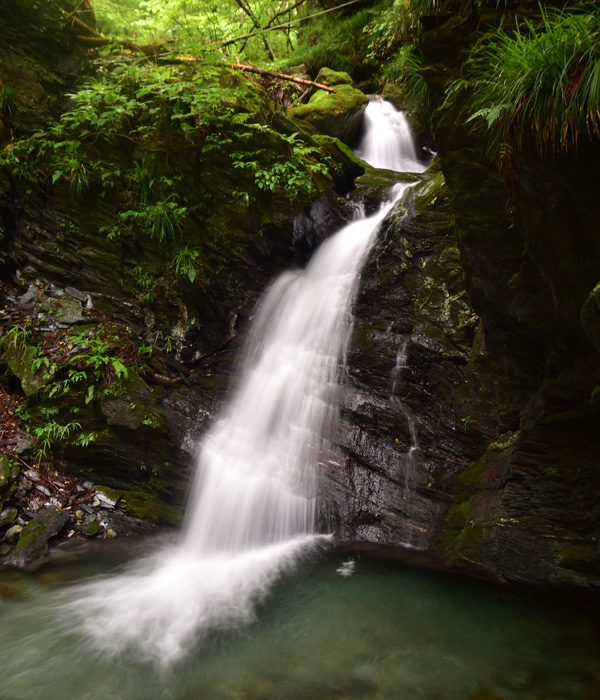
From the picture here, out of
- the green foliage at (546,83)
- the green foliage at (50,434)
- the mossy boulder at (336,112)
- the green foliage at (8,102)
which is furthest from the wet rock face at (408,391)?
the green foliage at (8,102)

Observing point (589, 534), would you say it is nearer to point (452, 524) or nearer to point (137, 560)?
point (452, 524)

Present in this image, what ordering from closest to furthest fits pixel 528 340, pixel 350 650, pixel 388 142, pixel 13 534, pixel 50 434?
pixel 350 650 < pixel 528 340 < pixel 13 534 < pixel 50 434 < pixel 388 142

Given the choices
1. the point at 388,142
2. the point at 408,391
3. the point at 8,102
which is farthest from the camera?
the point at 388,142

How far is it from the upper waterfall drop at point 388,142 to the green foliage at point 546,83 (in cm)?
765

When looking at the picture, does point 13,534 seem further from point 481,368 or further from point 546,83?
point 546,83

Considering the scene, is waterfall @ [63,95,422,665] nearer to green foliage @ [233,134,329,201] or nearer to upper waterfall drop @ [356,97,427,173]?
green foliage @ [233,134,329,201]

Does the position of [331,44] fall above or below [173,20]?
above

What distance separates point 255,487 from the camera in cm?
534

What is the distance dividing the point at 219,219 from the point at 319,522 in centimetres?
493

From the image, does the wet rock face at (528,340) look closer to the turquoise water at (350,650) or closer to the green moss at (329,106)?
the turquoise water at (350,650)

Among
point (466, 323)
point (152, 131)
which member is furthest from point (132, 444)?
point (152, 131)

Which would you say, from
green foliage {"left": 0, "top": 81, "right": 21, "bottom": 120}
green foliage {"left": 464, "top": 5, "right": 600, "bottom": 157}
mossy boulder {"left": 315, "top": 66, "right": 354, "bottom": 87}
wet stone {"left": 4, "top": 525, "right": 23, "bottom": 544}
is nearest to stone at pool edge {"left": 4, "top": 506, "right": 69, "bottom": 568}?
wet stone {"left": 4, "top": 525, "right": 23, "bottom": 544}

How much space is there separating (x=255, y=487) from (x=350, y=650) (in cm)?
253

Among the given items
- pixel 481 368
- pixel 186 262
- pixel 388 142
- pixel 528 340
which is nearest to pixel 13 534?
pixel 186 262
